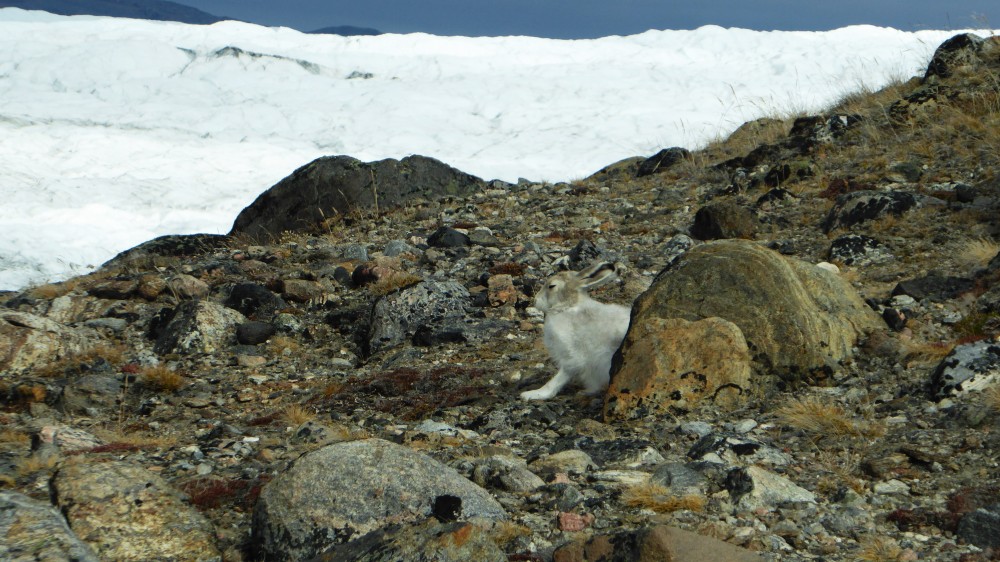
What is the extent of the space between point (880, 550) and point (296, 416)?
4.27 metres

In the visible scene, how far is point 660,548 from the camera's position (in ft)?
11.6

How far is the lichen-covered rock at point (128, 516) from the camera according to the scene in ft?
13.4

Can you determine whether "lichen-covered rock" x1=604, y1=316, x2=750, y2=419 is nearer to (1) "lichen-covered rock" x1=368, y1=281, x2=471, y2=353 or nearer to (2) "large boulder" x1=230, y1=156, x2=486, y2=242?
(1) "lichen-covered rock" x1=368, y1=281, x2=471, y2=353

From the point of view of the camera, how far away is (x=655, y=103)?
67.8m

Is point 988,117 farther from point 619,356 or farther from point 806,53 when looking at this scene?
point 806,53

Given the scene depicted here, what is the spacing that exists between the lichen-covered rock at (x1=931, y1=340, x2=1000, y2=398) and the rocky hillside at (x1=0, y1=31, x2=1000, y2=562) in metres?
0.01

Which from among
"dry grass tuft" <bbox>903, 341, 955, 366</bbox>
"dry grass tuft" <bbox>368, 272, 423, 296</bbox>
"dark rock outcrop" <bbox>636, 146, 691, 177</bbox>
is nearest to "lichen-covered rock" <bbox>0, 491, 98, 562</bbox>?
"dry grass tuft" <bbox>903, 341, 955, 366</bbox>

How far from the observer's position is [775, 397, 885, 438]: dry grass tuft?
5285 mm

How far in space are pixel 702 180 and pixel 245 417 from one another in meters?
10.0

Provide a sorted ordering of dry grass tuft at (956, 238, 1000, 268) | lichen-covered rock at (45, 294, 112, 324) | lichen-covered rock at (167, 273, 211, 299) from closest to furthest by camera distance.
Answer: dry grass tuft at (956, 238, 1000, 268) < lichen-covered rock at (45, 294, 112, 324) < lichen-covered rock at (167, 273, 211, 299)

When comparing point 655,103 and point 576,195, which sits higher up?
point 655,103

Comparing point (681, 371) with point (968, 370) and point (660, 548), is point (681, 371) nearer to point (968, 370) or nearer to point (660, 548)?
point (968, 370)

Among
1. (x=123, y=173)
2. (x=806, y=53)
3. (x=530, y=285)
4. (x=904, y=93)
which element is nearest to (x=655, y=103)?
(x=806, y=53)

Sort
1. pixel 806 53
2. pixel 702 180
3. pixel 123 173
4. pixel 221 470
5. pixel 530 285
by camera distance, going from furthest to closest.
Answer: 1. pixel 806 53
2. pixel 123 173
3. pixel 702 180
4. pixel 530 285
5. pixel 221 470
